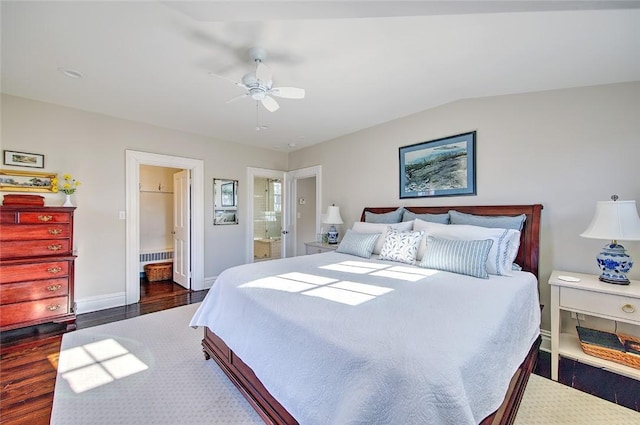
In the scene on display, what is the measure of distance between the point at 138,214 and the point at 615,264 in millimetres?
5085

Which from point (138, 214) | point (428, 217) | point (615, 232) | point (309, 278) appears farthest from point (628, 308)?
point (138, 214)

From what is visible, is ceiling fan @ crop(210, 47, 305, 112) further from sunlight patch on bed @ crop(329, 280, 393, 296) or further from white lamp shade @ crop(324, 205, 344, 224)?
white lamp shade @ crop(324, 205, 344, 224)

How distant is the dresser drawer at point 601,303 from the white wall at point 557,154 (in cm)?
52

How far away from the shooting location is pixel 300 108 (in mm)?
3279

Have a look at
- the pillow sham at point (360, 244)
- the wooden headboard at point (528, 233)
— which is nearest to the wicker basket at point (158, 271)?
the pillow sham at point (360, 244)

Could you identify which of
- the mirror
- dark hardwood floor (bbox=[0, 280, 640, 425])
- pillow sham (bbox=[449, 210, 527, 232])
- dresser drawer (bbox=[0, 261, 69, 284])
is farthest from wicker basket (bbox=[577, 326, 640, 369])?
dresser drawer (bbox=[0, 261, 69, 284])

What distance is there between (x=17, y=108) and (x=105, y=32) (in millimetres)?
2187

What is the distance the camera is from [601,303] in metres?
1.92

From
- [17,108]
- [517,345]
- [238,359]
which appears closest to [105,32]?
[17,108]

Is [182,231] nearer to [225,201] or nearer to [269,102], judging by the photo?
[225,201]

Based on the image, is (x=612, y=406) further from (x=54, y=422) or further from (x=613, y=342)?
(x=54, y=422)

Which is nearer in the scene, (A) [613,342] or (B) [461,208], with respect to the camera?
(A) [613,342]

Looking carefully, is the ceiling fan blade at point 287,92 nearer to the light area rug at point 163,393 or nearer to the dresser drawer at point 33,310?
the light area rug at point 163,393

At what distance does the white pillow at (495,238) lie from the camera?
7.22 feet
